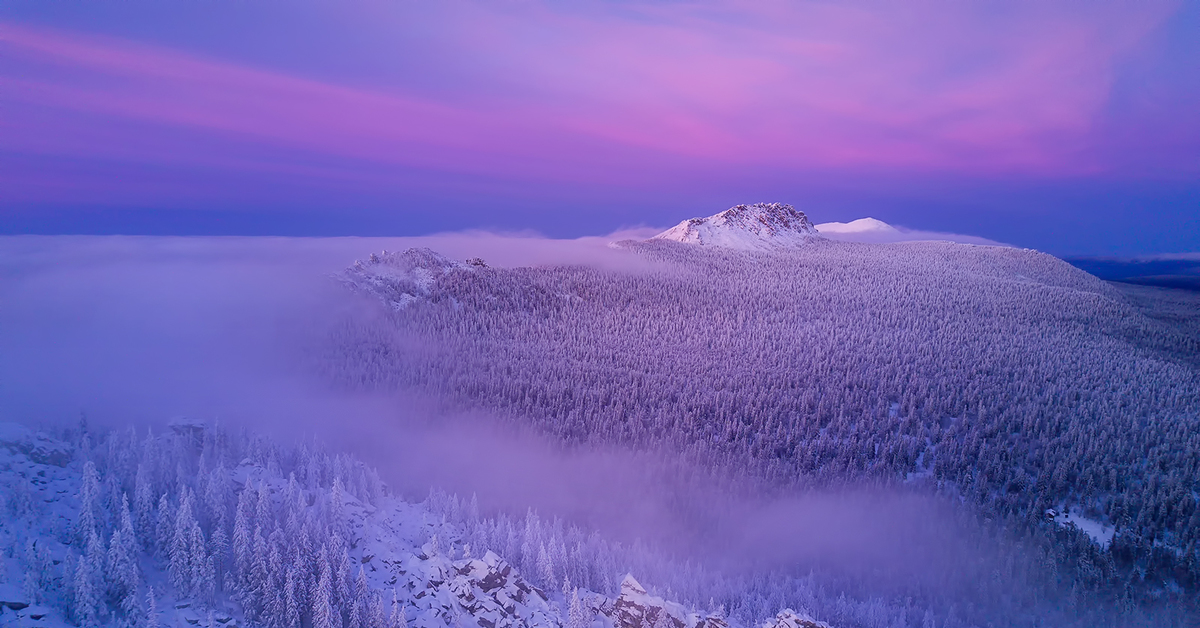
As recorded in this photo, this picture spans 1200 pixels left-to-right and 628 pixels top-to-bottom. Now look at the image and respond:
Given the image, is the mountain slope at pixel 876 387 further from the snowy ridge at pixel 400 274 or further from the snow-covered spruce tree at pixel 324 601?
the snow-covered spruce tree at pixel 324 601

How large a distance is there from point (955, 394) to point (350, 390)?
120679 millimetres

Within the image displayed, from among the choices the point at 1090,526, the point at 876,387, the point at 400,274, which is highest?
the point at 400,274

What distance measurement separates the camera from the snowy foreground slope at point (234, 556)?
114ft

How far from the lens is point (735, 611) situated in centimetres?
5059

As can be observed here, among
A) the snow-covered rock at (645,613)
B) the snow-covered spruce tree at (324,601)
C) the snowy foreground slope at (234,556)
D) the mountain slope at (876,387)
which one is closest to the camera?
the snowy foreground slope at (234,556)

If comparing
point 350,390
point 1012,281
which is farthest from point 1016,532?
point 1012,281

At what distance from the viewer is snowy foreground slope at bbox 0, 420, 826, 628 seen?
3462cm

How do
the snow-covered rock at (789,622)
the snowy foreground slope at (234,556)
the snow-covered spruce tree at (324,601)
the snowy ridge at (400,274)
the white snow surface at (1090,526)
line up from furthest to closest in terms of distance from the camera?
the snowy ridge at (400,274)
the white snow surface at (1090,526)
the snow-covered rock at (789,622)
the snow-covered spruce tree at (324,601)
the snowy foreground slope at (234,556)

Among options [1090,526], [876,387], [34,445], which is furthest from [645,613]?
[876,387]

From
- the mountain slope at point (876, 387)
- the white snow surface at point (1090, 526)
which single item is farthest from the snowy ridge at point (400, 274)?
the white snow surface at point (1090, 526)

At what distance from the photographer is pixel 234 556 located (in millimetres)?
39906

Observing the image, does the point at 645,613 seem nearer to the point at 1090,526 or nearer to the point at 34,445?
the point at 34,445

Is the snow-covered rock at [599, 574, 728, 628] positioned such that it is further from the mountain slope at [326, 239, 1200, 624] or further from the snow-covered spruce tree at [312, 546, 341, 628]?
the mountain slope at [326, 239, 1200, 624]

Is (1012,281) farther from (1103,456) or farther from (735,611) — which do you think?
(735,611)
